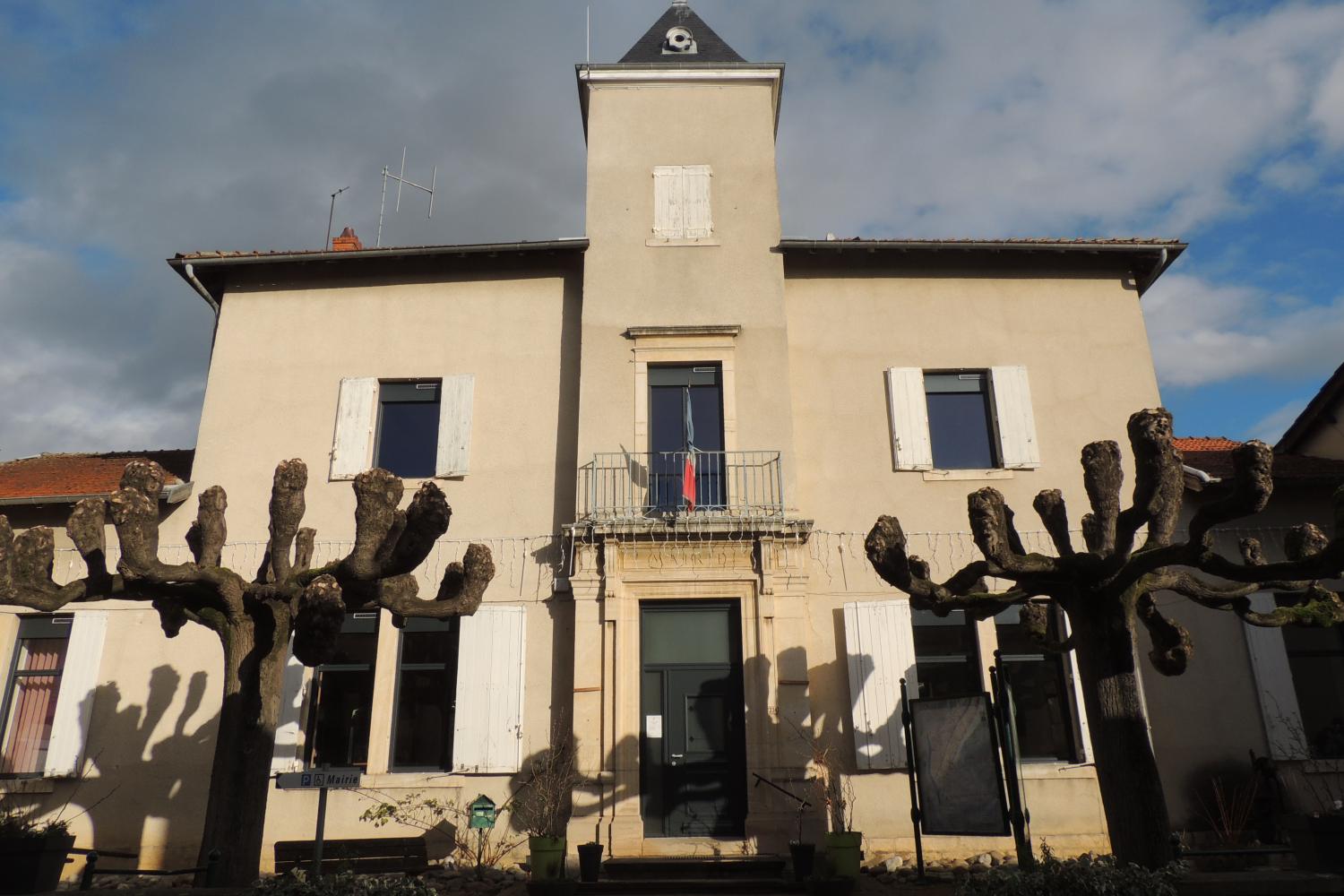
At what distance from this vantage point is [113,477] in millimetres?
11664

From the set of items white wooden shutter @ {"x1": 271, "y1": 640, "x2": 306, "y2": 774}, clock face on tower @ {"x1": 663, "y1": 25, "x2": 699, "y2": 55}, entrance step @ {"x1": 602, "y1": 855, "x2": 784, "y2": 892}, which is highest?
clock face on tower @ {"x1": 663, "y1": 25, "x2": 699, "y2": 55}

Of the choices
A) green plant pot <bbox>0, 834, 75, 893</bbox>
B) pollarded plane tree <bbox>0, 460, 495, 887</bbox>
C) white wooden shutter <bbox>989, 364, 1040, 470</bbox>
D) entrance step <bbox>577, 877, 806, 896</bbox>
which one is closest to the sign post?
pollarded plane tree <bbox>0, 460, 495, 887</bbox>

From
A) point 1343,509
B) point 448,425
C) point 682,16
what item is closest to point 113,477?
point 448,425

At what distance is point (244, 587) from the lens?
6.63 m

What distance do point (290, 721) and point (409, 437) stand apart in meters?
3.40

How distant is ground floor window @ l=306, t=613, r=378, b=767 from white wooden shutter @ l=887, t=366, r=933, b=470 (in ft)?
20.2

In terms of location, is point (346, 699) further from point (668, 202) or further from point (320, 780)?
point (668, 202)

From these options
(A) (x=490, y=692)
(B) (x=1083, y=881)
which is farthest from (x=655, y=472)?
(B) (x=1083, y=881)

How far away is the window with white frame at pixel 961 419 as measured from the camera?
10.7 meters

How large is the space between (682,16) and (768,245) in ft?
18.5

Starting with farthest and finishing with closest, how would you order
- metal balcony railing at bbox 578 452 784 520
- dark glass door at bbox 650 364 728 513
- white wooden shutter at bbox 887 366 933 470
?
white wooden shutter at bbox 887 366 933 470 < dark glass door at bbox 650 364 728 513 < metal balcony railing at bbox 578 452 784 520

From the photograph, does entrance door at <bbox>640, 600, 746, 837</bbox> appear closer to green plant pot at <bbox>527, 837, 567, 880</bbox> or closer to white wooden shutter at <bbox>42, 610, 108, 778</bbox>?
green plant pot at <bbox>527, 837, 567, 880</bbox>

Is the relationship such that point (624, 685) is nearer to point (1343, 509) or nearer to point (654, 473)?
point (654, 473)

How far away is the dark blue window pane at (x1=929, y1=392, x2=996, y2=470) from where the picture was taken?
35.6 feet
